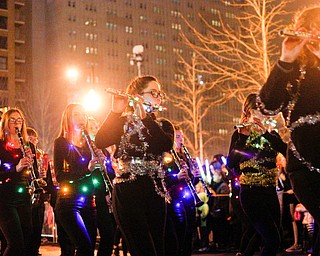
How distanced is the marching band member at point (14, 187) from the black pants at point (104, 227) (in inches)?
46.9

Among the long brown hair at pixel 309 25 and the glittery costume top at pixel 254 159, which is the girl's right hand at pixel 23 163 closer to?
the glittery costume top at pixel 254 159

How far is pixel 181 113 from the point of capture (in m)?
136

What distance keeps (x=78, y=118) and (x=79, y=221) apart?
1646 millimetres

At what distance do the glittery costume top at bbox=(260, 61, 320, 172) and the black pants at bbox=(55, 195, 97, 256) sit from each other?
11.0ft

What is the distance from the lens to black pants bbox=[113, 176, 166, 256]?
5426 mm

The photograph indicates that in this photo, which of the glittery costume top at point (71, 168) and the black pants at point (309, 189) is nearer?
the black pants at point (309, 189)

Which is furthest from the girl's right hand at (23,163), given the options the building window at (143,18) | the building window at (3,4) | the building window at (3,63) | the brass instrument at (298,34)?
the building window at (143,18)

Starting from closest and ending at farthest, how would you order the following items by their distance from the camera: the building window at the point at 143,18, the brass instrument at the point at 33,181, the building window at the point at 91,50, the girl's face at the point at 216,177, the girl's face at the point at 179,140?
the brass instrument at the point at 33,181, the girl's face at the point at 179,140, the girl's face at the point at 216,177, the building window at the point at 91,50, the building window at the point at 143,18

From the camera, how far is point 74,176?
26.3 feet

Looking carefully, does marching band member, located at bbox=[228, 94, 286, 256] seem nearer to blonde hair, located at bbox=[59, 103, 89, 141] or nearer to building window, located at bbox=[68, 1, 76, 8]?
blonde hair, located at bbox=[59, 103, 89, 141]

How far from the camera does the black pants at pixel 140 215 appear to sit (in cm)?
543

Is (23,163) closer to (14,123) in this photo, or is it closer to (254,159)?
(14,123)

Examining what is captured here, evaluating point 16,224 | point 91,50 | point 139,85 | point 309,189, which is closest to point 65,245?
point 16,224

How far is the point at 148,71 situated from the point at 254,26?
11493cm
